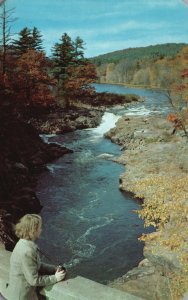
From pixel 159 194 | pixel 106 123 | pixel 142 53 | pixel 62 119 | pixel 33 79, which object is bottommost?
pixel 159 194

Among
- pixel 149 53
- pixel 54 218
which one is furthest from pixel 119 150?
pixel 149 53

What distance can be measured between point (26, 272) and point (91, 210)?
2111 millimetres

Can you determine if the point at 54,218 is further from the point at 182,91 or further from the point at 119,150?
the point at 182,91

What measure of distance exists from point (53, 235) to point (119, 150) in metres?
1.40

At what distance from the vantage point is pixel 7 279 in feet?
12.3

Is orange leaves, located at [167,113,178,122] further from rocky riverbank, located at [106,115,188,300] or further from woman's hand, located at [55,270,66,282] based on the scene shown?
woman's hand, located at [55,270,66,282]

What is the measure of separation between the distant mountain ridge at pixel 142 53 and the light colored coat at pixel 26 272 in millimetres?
2048

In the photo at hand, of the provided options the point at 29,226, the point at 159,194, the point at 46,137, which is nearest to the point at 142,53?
the point at 159,194

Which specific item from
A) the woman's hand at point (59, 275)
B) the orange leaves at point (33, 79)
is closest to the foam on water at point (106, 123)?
the orange leaves at point (33, 79)

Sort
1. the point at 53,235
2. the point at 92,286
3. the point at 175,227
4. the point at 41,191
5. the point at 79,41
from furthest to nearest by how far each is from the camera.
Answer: the point at 41,191
the point at 53,235
the point at 175,227
the point at 79,41
the point at 92,286

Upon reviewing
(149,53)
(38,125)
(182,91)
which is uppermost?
(149,53)

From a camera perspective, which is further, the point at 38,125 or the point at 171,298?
the point at 38,125

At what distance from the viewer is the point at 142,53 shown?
4496 mm

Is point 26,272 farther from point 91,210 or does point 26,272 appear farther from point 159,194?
point 159,194
